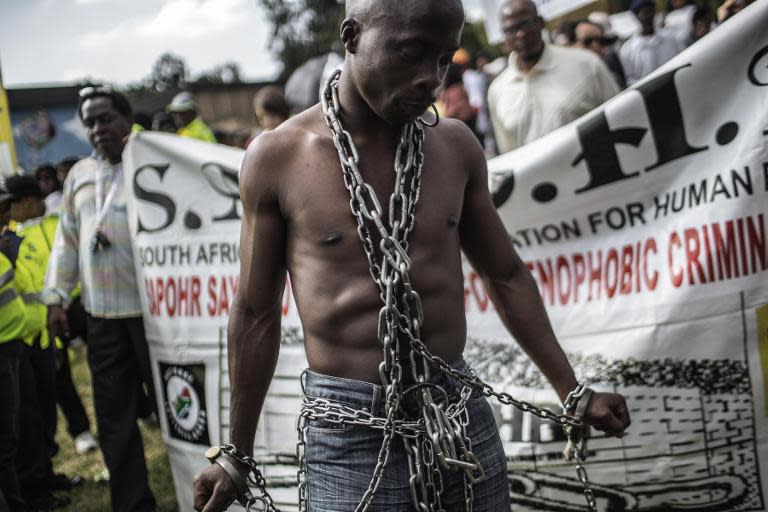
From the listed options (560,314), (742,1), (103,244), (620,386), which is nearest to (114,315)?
(103,244)

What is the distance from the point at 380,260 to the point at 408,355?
266 mm

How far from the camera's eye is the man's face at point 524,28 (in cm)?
503

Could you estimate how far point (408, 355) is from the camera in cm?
215

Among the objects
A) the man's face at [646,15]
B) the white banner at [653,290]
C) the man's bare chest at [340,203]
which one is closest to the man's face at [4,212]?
the white banner at [653,290]

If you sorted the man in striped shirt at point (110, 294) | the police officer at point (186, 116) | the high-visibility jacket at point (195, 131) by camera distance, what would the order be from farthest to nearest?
the police officer at point (186, 116) < the high-visibility jacket at point (195, 131) < the man in striped shirt at point (110, 294)

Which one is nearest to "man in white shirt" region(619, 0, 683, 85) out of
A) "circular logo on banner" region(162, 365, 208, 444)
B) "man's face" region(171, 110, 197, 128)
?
"man's face" region(171, 110, 197, 128)

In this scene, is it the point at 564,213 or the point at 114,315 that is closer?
the point at 564,213

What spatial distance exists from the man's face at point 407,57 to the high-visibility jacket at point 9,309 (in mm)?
3524

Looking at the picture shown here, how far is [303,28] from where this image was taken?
51062 millimetres

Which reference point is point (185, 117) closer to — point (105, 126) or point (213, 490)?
point (105, 126)

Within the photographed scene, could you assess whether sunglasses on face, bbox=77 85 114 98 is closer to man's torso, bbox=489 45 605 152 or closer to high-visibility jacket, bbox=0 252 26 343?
high-visibility jacket, bbox=0 252 26 343

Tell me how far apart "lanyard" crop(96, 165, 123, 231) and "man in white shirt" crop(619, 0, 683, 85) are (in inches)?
180

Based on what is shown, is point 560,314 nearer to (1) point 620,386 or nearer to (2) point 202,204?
(1) point 620,386

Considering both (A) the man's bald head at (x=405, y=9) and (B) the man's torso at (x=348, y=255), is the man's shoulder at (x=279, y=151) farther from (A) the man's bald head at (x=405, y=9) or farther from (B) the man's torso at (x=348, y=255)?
(A) the man's bald head at (x=405, y=9)
